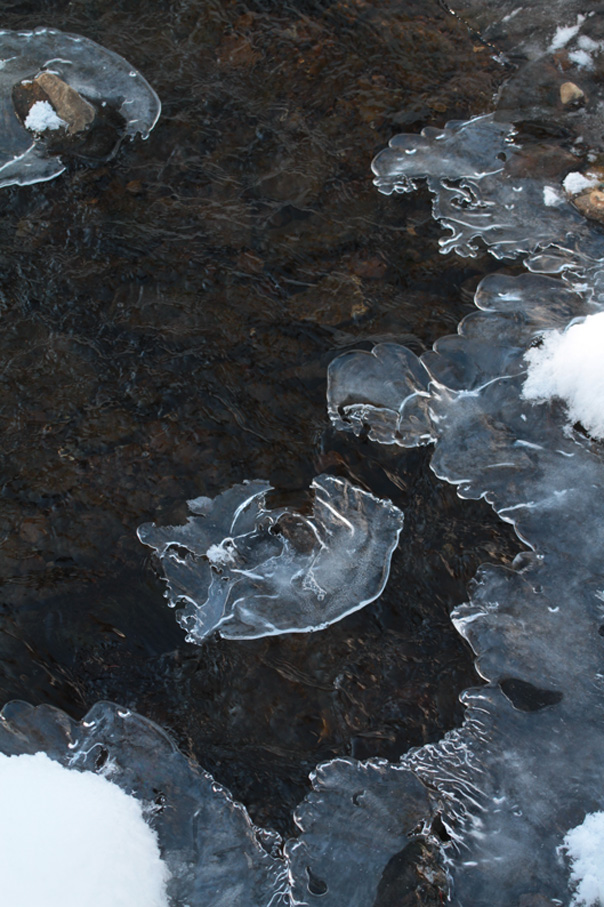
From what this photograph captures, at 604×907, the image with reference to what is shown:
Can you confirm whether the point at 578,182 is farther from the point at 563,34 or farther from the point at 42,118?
the point at 42,118

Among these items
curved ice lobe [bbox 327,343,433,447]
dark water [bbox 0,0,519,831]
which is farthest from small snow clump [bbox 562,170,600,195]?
curved ice lobe [bbox 327,343,433,447]

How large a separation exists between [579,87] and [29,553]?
3.45 meters

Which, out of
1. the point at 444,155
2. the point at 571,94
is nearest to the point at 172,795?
the point at 444,155

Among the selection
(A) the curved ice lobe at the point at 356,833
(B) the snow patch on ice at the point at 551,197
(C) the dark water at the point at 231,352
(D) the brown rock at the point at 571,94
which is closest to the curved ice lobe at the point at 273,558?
(C) the dark water at the point at 231,352

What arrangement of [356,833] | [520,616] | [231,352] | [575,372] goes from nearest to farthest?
[356,833] → [520,616] → [575,372] → [231,352]

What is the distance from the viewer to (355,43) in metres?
3.76

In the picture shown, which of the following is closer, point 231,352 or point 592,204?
point 231,352

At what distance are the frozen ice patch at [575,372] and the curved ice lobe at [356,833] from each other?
1.49 meters

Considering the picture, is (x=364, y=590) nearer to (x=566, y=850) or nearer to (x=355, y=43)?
(x=566, y=850)

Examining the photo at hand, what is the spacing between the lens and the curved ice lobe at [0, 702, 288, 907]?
2188 millimetres

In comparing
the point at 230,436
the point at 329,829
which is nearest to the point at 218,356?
the point at 230,436

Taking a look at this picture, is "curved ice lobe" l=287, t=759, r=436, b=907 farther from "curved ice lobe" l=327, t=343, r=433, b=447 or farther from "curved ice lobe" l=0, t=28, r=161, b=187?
"curved ice lobe" l=0, t=28, r=161, b=187

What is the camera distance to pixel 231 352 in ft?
9.85

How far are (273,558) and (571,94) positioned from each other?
283 centimetres
